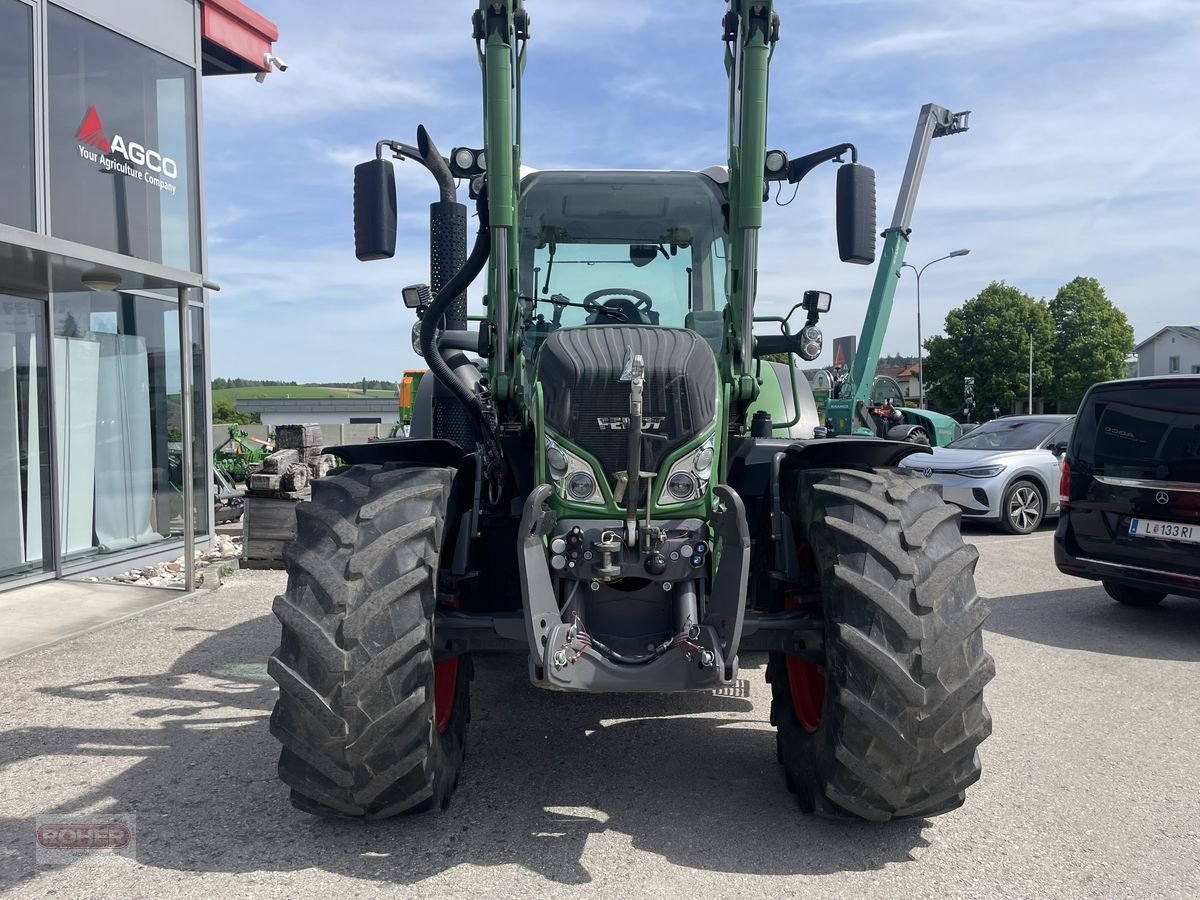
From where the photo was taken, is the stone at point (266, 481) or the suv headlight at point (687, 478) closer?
the suv headlight at point (687, 478)

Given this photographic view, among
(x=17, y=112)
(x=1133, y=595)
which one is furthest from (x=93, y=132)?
(x=1133, y=595)

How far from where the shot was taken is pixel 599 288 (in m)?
4.88

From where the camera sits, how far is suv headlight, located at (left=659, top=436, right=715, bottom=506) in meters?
3.44

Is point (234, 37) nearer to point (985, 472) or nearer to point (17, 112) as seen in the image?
point (17, 112)

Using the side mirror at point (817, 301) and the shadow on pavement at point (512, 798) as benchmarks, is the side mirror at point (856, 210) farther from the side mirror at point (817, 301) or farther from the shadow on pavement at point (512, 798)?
the shadow on pavement at point (512, 798)

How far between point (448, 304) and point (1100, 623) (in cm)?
573

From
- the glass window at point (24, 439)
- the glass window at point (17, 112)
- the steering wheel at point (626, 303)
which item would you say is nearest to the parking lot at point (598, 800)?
the steering wheel at point (626, 303)

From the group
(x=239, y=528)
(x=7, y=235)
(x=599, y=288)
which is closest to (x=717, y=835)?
(x=599, y=288)

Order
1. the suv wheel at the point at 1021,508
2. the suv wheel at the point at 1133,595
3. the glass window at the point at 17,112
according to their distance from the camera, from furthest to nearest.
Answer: the suv wheel at the point at 1021,508, the glass window at the point at 17,112, the suv wheel at the point at 1133,595

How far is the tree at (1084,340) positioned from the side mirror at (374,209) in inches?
2322

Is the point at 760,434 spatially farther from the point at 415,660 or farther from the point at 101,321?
the point at 101,321

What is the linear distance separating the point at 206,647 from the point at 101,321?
15.3ft

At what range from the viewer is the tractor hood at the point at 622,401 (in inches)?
135

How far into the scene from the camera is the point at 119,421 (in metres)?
10.0
